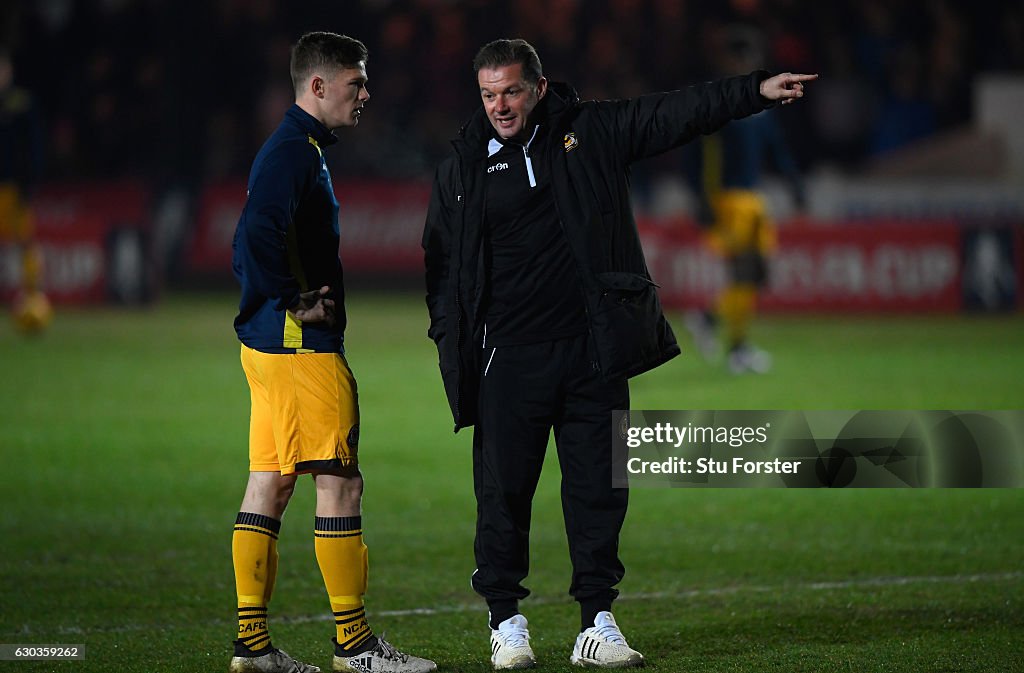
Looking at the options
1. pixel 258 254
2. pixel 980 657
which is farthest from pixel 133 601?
pixel 980 657

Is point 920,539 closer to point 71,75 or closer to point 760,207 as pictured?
point 760,207

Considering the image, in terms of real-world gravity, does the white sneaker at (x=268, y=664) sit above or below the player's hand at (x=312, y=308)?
below

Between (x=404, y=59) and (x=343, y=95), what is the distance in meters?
19.8

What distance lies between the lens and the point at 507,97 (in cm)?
504

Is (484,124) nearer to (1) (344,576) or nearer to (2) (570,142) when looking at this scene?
(2) (570,142)

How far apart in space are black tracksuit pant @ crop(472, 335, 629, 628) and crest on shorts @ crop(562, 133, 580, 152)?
0.62 meters

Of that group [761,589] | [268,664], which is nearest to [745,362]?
[761,589]

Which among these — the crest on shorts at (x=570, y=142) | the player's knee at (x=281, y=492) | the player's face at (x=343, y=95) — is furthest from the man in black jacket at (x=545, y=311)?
the player's knee at (x=281, y=492)

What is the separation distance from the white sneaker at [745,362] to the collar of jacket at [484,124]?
8.61m

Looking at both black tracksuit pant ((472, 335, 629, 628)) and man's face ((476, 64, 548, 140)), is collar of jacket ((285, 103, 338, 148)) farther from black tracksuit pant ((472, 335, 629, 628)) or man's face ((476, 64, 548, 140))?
black tracksuit pant ((472, 335, 629, 628))

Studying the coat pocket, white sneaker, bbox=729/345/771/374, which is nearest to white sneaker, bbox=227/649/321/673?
the coat pocket

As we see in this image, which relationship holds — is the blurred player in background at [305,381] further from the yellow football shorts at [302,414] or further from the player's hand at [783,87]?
the player's hand at [783,87]

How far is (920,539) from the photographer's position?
7.25 m

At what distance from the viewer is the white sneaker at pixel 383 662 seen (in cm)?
504
